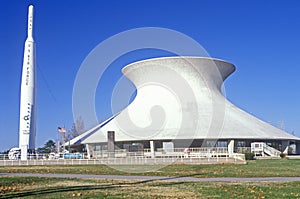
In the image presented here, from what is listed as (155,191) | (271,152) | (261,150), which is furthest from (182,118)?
(155,191)

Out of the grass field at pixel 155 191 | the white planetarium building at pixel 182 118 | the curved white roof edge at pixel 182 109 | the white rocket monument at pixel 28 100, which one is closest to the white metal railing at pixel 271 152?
the white planetarium building at pixel 182 118

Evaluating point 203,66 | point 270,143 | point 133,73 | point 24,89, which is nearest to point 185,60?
point 203,66

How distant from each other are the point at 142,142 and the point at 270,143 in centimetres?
1692

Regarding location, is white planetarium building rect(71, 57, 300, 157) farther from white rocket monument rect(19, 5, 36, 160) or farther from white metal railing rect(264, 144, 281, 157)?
white rocket monument rect(19, 5, 36, 160)

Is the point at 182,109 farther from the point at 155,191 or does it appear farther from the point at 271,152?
the point at 155,191

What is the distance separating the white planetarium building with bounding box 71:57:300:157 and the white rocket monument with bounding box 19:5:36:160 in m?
6.54

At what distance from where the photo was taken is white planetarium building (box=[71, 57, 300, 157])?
4819 centimetres

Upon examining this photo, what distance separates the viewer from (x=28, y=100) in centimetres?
5112

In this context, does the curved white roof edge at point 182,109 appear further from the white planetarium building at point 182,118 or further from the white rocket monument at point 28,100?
the white rocket monument at point 28,100

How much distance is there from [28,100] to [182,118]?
63.8 ft

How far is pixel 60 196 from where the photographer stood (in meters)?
11.7

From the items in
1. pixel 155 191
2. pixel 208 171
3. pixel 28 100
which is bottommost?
pixel 208 171

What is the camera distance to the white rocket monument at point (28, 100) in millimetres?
50969

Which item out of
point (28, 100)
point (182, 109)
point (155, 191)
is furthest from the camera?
point (182, 109)
